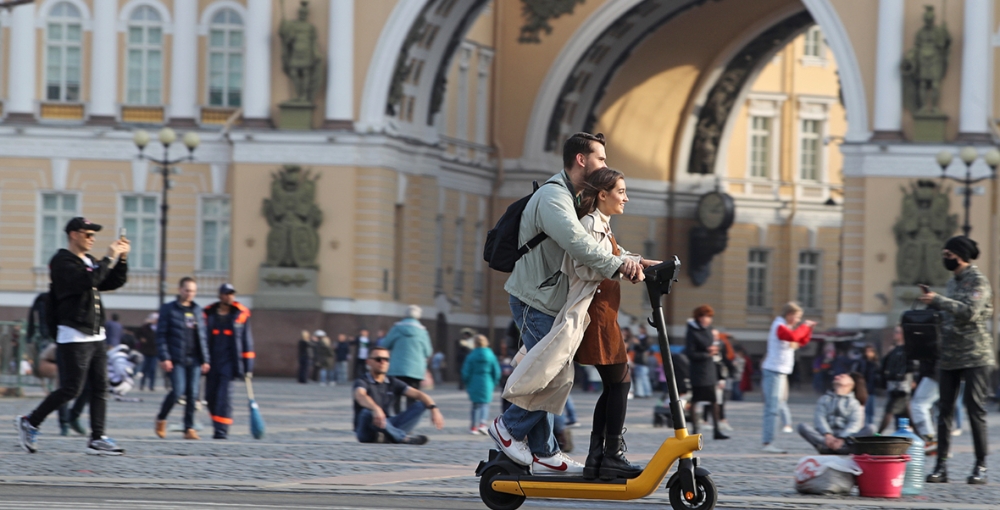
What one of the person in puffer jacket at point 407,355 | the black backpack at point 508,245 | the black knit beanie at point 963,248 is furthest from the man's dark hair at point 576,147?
the person in puffer jacket at point 407,355

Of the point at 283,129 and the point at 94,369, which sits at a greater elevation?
the point at 283,129

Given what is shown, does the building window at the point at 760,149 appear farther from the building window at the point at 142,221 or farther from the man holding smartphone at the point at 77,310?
the man holding smartphone at the point at 77,310

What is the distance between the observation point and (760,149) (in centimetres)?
6444

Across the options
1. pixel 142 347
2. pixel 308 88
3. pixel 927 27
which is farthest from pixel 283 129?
pixel 927 27

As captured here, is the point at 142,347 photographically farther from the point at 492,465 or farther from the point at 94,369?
the point at 492,465

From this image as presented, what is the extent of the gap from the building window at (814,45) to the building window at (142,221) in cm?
2609

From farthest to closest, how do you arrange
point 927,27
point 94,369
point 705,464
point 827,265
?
point 827,265
point 927,27
point 705,464
point 94,369

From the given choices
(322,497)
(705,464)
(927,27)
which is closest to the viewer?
(322,497)

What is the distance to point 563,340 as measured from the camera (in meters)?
10.3

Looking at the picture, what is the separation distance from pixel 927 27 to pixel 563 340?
34.5m

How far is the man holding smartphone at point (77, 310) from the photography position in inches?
596

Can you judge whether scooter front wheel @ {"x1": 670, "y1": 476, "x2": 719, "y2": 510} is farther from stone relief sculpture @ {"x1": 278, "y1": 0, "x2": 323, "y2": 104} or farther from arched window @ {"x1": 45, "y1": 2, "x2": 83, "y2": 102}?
arched window @ {"x1": 45, "y1": 2, "x2": 83, "y2": 102}

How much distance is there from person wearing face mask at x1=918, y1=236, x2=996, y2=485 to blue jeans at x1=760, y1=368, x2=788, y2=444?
6.20m

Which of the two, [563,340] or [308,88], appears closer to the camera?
[563,340]
